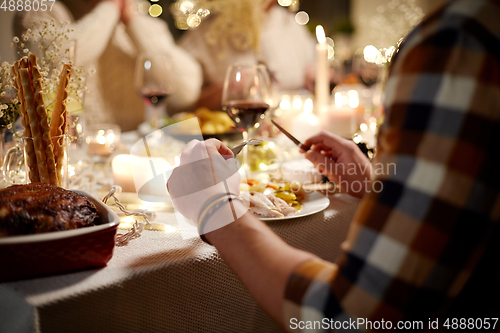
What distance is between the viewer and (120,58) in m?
2.19

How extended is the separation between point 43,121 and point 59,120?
0.14ft

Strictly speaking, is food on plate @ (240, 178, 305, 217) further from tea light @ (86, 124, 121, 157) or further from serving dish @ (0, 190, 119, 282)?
tea light @ (86, 124, 121, 157)

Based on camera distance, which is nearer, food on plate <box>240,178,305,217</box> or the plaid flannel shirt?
the plaid flannel shirt

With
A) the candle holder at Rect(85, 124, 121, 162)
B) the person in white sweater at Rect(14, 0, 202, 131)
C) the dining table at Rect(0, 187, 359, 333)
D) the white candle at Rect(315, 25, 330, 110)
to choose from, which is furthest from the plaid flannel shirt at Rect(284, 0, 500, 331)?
the person in white sweater at Rect(14, 0, 202, 131)

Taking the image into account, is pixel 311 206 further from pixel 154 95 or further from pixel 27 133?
pixel 154 95

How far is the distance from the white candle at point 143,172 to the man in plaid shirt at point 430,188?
1.47 ft

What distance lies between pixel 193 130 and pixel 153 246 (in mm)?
605

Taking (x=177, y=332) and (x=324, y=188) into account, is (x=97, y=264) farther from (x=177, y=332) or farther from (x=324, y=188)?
(x=324, y=188)

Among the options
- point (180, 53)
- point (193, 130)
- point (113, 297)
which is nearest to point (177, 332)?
point (113, 297)

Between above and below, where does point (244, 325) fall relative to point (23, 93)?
below

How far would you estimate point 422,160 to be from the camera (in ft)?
1.19

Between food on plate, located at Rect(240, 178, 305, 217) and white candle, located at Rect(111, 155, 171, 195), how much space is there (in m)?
0.16

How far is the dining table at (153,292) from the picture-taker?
1.48ft

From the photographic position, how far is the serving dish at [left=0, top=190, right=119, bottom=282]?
1.46ft
